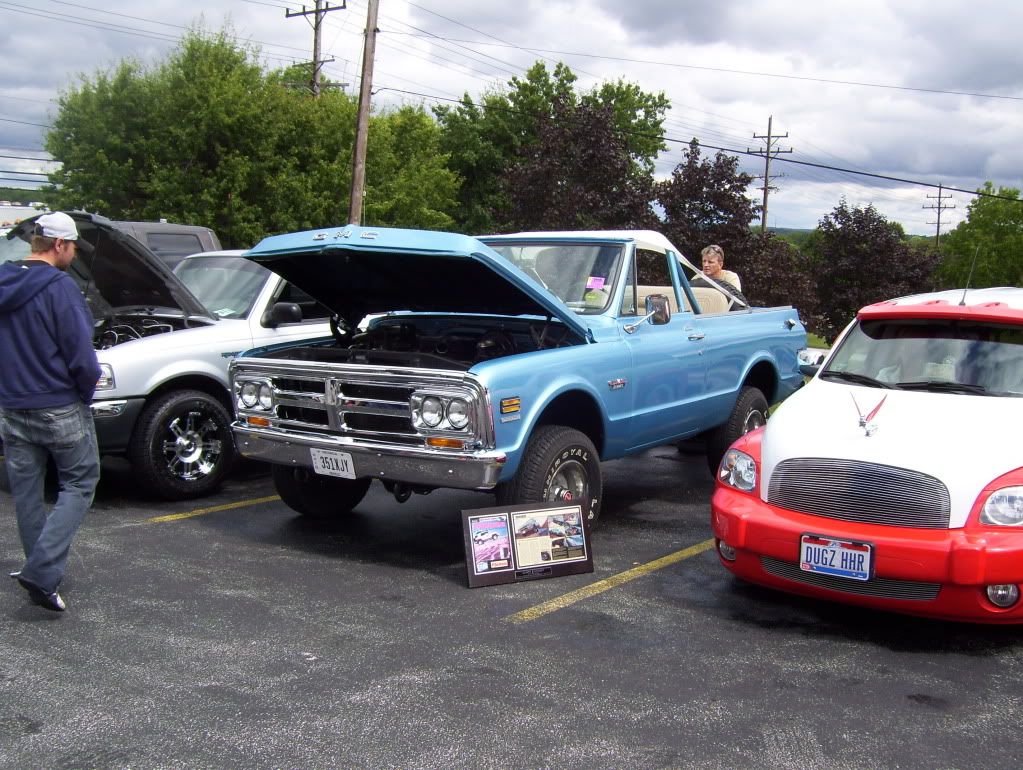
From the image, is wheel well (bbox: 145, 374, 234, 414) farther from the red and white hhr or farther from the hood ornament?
the hood ornament

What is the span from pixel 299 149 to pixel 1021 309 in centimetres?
2435

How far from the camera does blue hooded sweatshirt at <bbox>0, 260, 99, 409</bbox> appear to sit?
4770 millimetres

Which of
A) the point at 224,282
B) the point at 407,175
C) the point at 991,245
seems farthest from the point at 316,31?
the point at 991,245

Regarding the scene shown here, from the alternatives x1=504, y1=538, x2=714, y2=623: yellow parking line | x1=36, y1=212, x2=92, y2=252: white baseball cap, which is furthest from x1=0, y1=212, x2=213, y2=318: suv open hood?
x1=504, y1=538, x2=714, y2=623: yellow parking line

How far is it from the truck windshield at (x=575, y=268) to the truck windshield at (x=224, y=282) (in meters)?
2.55

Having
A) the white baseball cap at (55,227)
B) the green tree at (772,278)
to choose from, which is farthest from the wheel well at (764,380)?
the green tree at (772,278)

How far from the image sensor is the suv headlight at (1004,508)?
4473 mm

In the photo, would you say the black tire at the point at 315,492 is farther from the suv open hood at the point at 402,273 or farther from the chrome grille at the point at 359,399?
the suv open hood at the point at 402,273

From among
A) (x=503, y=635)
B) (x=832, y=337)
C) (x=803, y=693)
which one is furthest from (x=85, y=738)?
(x=832, y=337)

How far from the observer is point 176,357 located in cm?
755

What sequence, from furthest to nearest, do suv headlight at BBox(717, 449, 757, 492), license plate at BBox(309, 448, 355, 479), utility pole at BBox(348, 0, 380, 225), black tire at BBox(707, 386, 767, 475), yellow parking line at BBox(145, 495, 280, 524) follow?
1. utility pole at BBox(348, 0, 380, 225)
2. black tire at BBox(707, 386, 767, 475)
3. yellow parking line at BBox(145, 495, 280, 524)
4. license plate at BBox(309, 448, 355, 479)
5. suv headlight at BBox(717, 449, 757, 492)

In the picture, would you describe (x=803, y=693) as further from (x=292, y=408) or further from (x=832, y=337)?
(x=832, y=337)

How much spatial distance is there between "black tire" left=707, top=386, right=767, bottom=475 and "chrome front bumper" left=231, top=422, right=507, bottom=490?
322cm

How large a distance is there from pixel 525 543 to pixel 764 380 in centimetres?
412
